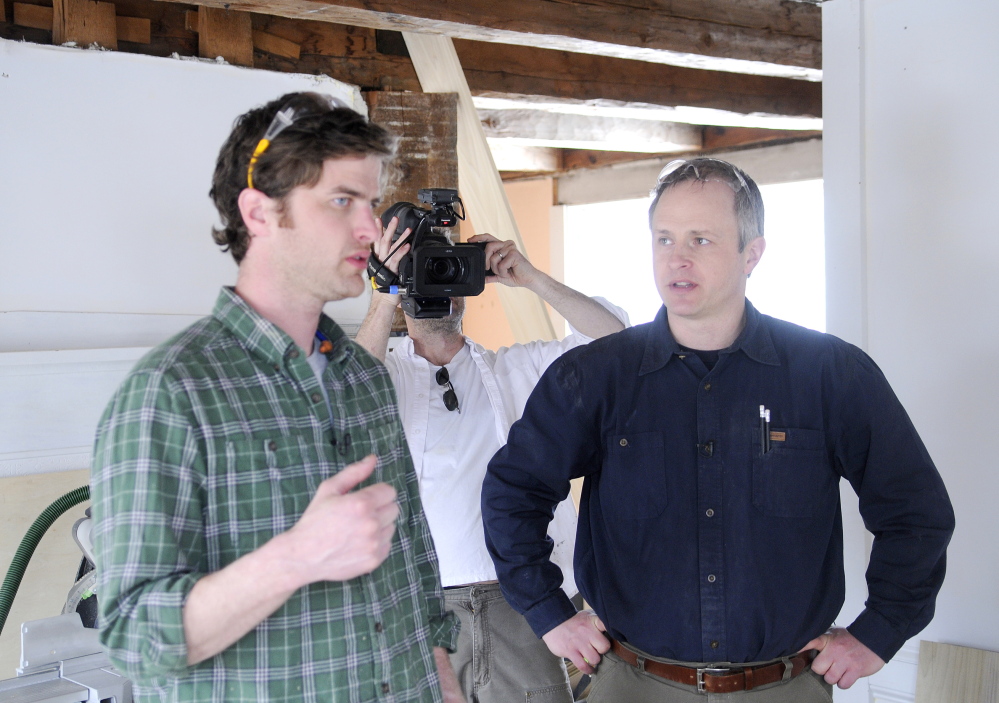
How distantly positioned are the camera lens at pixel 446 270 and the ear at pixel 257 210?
694mm

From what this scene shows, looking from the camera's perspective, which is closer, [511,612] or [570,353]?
[570,353]

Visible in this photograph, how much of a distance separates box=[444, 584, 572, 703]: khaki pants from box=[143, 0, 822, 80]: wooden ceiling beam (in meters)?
1.43

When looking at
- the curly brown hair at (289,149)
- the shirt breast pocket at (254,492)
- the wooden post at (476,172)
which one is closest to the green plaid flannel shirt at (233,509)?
the shirt breast pocket at (254,492)

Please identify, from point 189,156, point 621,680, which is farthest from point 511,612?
point 189,156

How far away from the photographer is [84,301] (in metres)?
2.17

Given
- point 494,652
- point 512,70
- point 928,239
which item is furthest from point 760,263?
point 494,652

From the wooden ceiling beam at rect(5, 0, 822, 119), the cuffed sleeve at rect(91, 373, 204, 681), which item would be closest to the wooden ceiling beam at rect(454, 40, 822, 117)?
the wooden ceiling beam at rect(5, 0, 822, 119)

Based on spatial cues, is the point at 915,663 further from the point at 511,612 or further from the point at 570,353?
the point at 570,353

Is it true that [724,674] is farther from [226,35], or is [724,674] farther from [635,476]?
[226,35]

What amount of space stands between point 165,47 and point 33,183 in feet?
1.70

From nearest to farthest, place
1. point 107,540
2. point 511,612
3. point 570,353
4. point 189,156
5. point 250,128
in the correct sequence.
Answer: point 107,540 < point 250,128 < point 570,353 < point 511,612 < point 189,156

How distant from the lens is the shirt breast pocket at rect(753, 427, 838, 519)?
151cm

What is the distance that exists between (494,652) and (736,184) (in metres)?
1.09

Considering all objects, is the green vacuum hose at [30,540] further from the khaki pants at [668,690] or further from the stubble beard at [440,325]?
the khaki pants at [668,690]
